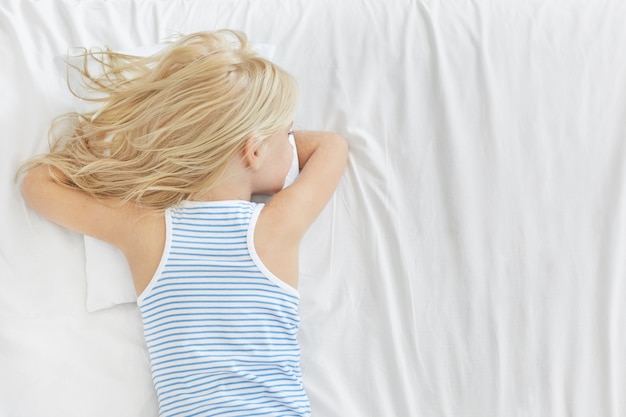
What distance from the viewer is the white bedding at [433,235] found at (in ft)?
3.43

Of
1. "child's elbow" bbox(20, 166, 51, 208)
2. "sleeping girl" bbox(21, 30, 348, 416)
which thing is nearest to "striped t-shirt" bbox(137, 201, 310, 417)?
"sleeping girl" bbox(21, 30, 348, 416)

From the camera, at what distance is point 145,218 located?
1044 mm

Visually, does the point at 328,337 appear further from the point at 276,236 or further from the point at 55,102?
the point at 55,102

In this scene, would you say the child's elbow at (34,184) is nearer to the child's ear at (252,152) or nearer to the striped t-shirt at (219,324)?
the striped t-shirt at (219,324)

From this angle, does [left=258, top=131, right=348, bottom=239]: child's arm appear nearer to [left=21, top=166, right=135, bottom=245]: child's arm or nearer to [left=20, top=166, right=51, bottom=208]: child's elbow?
[left=21, top=166, right=135, bottom=245]: child's arm

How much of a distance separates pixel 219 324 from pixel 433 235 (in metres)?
0.37

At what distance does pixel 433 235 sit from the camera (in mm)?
1106

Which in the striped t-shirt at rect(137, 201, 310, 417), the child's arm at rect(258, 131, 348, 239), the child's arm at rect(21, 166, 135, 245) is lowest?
the striped t-shirt at rect(137, 201, 310, 417)

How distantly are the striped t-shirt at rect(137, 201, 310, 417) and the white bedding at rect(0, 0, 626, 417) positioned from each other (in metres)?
0.07

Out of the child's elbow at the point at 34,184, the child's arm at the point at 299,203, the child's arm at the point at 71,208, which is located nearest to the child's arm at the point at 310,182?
the child's arm at the point at 299,203

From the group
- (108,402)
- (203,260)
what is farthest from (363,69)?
(108,402)

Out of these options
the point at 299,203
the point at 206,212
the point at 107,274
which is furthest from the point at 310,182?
the point at 107,274

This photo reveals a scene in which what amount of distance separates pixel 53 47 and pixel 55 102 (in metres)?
0.13

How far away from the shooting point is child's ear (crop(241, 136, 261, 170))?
1021 mm
